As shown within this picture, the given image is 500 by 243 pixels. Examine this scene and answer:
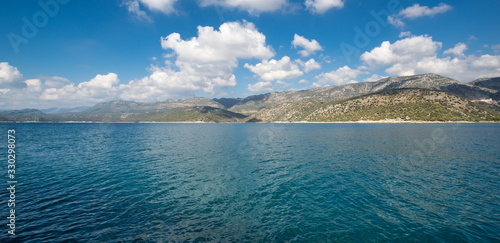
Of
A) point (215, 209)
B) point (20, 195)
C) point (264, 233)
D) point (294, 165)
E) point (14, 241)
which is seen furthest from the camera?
point (294, 165)

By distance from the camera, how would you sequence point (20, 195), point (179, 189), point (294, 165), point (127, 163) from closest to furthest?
1. point (20, 195)
2. point (179, 189)
3. point (294, 165)
4. point (127, 163)

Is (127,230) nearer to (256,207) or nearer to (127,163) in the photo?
(256,207)

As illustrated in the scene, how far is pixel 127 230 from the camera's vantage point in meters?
17.9

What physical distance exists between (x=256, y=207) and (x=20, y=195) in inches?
1241

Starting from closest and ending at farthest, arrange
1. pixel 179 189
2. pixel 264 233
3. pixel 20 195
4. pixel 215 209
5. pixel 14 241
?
pixel 14 241
pixel 264 233
pixel 215 209
pixel 20 195
pixel 179 189

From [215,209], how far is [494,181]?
4252cm

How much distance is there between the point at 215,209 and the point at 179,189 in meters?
9.26

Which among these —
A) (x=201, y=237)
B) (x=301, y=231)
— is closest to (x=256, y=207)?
(x=301, y=231)

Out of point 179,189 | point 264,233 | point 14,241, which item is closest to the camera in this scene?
point 14,241

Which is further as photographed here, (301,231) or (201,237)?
(301,231)

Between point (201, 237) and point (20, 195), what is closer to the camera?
point (201, 237)

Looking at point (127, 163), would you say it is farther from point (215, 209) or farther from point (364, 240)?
point (364, 240)

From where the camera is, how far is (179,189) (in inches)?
1145

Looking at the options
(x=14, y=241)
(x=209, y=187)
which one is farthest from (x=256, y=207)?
(x=14, y=241)
